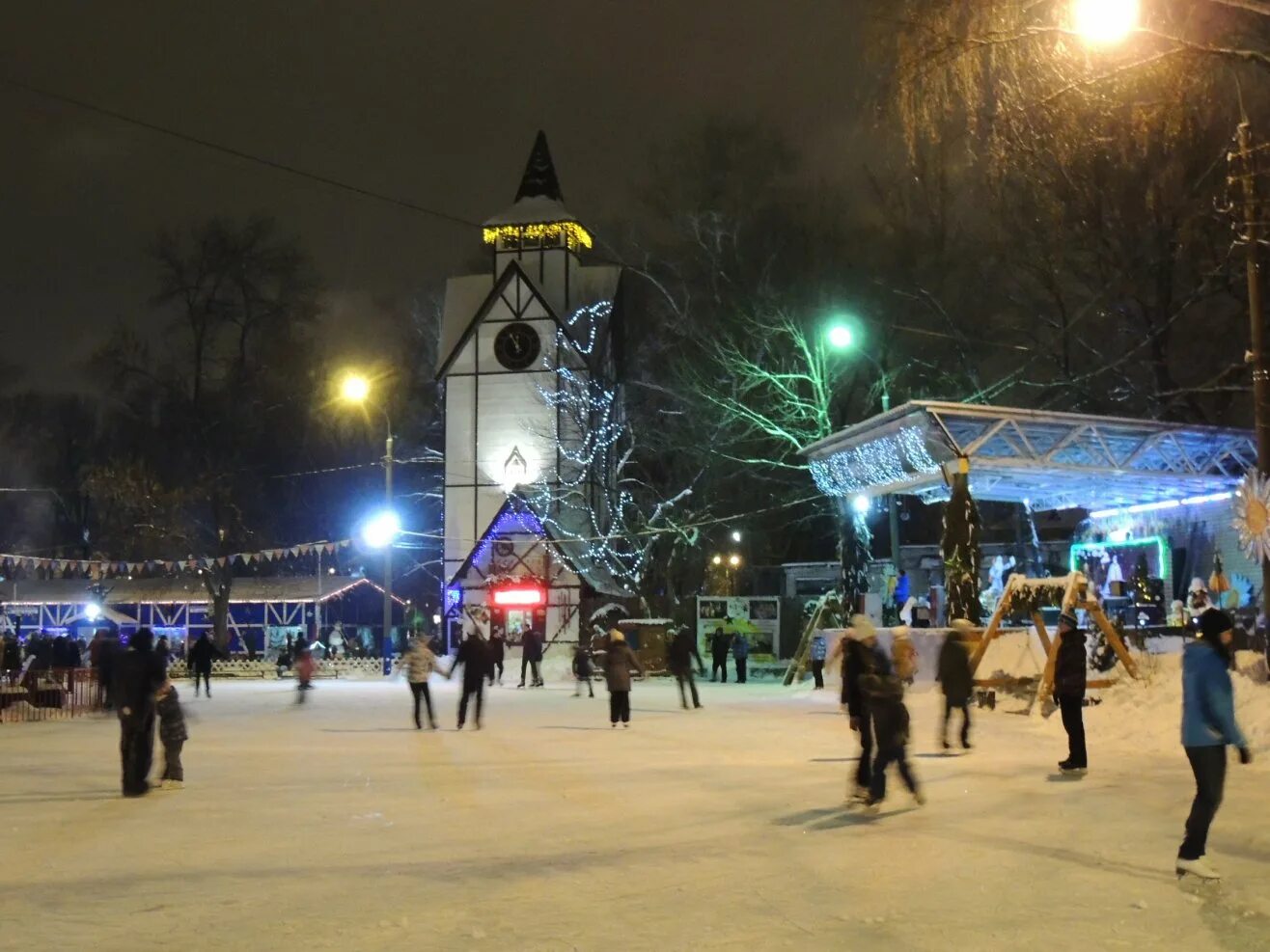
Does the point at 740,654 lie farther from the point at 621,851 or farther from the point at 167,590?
the point at 167,590

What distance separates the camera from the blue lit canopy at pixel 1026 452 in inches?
821

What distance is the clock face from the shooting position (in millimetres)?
44406

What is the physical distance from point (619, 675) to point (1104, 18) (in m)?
11.0

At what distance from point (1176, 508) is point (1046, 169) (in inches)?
588

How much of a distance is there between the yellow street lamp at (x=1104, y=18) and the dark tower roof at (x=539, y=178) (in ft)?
126

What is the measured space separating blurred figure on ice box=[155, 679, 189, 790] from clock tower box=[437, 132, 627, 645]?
93.2 ft

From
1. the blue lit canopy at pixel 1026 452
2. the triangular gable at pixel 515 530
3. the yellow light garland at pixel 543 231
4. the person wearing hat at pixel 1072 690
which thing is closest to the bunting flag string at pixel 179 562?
the triangular gable at pixel 515 530

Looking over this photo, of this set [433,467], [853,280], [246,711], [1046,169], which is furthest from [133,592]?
[1046,169]

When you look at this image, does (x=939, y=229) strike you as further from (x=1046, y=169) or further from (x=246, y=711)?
(x=246, y=711)

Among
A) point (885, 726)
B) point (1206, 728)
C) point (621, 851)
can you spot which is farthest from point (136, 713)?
point (1206, 728)

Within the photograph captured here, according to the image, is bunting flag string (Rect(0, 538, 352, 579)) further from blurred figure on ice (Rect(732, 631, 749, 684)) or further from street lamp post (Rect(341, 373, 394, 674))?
blurred figure on ice (Rect(732, 631, 749, 684))

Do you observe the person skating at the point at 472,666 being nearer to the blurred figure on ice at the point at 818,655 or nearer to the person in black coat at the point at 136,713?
the person in black coat at the point at 136,713

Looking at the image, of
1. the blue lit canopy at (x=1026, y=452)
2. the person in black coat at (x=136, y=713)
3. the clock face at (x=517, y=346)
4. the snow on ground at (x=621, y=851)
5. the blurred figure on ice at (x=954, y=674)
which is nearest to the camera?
the snow on ground at (x=621, y=851)

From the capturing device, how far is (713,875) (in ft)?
24.4
